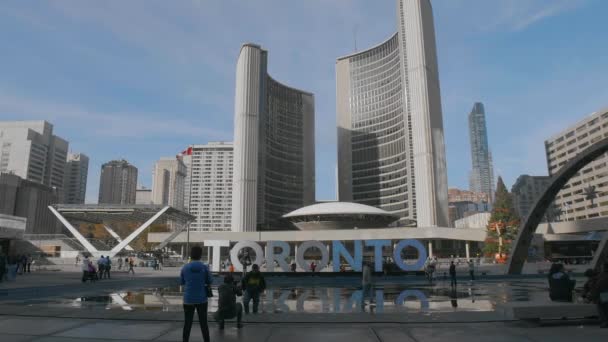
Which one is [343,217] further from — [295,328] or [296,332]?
[296,332]

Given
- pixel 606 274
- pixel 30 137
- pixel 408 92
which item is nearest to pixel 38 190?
pixel 30 137

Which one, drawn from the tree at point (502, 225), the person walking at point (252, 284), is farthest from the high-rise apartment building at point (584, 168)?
the person walking at point (252, 284)

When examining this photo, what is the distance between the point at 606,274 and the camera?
955 centimetres

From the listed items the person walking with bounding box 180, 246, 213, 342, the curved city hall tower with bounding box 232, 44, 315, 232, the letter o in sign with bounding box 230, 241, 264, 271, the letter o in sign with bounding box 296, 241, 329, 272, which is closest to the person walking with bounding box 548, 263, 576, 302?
the person walking with bounding box 180, 246, 213, 342

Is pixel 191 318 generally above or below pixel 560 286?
below

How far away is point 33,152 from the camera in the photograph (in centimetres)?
17838

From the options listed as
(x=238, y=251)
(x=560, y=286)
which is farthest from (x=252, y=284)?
(x=238, y=251)

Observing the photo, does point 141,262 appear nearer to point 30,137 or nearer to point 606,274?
point 606,274

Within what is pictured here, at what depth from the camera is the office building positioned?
13562 centimetres

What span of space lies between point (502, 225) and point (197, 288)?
74196 mm

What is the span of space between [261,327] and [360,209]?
95.5m

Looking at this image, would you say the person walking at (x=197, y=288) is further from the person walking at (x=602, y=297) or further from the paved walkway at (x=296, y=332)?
the person walking at (x=602, y=297)

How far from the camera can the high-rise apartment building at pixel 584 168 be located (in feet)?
438

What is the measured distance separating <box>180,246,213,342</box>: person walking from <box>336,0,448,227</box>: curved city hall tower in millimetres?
101215
